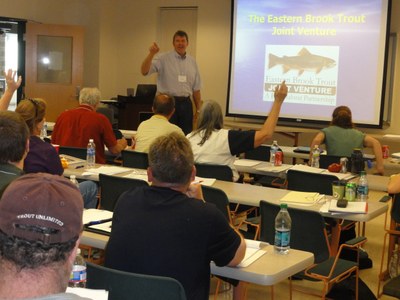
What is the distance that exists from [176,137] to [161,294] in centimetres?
93

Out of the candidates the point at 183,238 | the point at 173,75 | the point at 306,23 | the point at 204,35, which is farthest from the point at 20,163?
the point at 204,35

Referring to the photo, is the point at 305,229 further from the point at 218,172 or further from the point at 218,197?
the point at 218,172

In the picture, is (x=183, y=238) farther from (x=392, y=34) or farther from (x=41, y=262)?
(x=392, y=34)

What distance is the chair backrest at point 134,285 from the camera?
229cm

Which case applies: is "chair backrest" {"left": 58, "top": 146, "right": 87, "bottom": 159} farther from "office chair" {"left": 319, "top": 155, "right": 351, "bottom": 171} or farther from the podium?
the podium

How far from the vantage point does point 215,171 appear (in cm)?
535

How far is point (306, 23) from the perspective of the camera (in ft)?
32.7

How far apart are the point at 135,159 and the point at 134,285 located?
3649 mm

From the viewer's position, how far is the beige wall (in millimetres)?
11039

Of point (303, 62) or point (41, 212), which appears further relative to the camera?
point (303, 62)

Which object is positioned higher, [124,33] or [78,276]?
[124,33]

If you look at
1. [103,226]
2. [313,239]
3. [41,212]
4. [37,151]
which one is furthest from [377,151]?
[41,212]

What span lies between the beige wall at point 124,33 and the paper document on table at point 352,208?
6.92 meters

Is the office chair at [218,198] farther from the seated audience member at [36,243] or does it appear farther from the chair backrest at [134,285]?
the seated audience member at [36,243]
